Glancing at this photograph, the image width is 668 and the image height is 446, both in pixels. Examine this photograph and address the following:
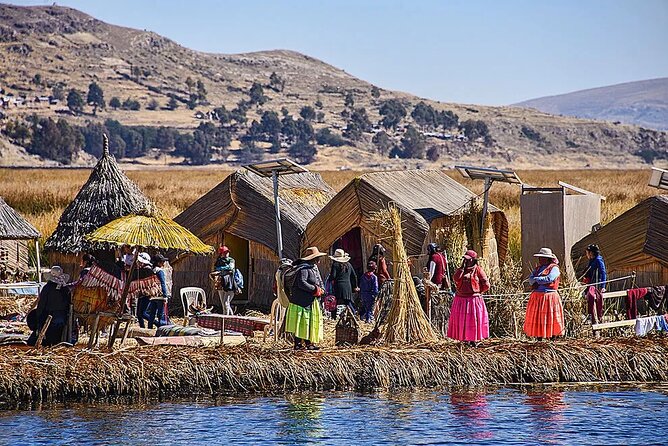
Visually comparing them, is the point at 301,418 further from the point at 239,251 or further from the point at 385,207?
the point at 239,251

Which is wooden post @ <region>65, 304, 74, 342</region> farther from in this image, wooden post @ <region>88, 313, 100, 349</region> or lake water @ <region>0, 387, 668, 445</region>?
lake water @ <region>0, 387, 668, 445</region>

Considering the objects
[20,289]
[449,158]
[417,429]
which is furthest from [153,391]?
[449,158]

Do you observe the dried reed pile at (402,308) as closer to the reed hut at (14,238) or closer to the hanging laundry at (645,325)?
the hanging laundry at (645,325)

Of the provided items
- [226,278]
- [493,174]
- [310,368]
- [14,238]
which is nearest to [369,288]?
[226,278]

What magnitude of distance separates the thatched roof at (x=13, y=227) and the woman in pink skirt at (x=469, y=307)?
7.95 m

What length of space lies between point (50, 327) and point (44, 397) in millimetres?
1179

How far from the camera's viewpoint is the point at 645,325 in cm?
1456

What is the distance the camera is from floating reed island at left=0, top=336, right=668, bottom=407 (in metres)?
12.3

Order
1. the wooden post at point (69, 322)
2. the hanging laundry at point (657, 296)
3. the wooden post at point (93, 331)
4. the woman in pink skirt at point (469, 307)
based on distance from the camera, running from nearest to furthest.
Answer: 1. the wooden post at point (93, 331)
2. the wooden post at point (69, 322)
3. the woman in pink skirt at point (469, 307)
4. the hanging laundry at point (657, 296)

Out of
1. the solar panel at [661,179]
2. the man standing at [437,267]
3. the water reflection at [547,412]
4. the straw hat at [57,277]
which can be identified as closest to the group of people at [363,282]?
the man standing at [437,267]

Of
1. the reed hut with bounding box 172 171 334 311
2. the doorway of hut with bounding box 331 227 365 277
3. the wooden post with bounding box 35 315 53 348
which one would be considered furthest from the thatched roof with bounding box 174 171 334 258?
the wooden post with bounding box 35 315 53 348

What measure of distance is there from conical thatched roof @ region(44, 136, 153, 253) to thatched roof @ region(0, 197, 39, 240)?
352 millimetres

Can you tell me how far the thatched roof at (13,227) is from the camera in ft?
61.1

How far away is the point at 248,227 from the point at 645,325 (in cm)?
703
